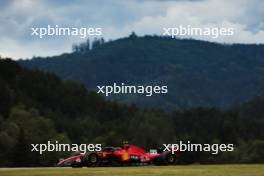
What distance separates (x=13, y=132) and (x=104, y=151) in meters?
117

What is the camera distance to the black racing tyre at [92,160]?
41219 millimetres

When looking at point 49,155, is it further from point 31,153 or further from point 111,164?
point 111,164

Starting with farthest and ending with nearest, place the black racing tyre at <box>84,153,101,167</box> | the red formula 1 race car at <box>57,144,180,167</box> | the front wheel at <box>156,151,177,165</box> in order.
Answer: the front wheel at <box>156,151,177,165</box>, the red formula 1 race car at <box>57,144,180,167</box>, the black racing tyre at <box>84,153,101,167</box>

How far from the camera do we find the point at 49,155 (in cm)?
12262

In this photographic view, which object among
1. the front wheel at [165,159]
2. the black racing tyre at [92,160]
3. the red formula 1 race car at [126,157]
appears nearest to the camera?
the black racing tyre at [92,160]

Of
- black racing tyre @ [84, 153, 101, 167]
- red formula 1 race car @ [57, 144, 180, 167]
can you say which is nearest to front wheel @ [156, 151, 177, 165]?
red formula 1 race car @ [57, 144, 180, 167]

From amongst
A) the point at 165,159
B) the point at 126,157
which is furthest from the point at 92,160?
the point at 165,159

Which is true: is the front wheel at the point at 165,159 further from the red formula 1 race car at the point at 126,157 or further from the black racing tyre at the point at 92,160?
the black racing tyre at the point at 92,160

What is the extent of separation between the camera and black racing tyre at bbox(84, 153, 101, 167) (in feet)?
135

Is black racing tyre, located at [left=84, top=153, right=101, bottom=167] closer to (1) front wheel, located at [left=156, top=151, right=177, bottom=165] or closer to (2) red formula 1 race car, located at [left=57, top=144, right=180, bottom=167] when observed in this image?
(2) red formula 1 race car, located at [left=57, top=144, right=180, bottom=167]

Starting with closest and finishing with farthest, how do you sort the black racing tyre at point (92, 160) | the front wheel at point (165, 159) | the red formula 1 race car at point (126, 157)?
1. the black racing tyre at point (92, 160)
2. the red formula 1 race car at point (126, 157)
3. the front wheel at point (165, 159)

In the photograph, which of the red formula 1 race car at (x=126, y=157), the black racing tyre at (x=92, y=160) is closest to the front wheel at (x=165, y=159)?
the red formula 1 race car at (x=126, y=157)

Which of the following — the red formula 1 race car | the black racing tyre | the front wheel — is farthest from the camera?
the front wheel

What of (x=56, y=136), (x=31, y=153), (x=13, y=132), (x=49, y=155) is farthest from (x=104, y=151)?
(x=56, y=136)
